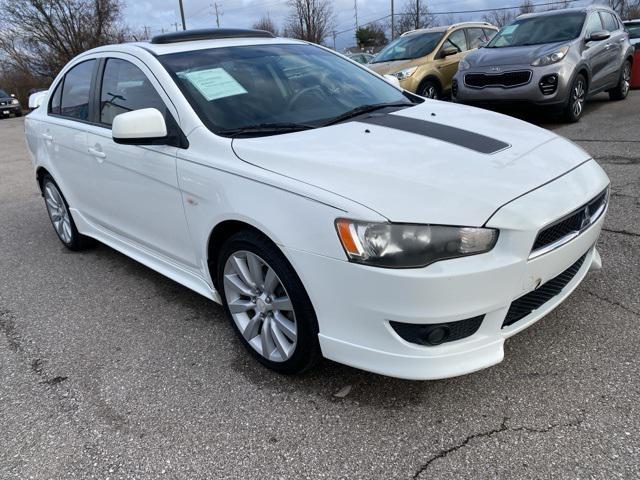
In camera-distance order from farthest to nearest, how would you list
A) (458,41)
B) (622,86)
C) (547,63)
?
(458,41)
(622,86)
(547,63)

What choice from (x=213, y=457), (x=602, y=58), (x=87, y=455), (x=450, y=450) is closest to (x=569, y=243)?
(x=450, y=450)

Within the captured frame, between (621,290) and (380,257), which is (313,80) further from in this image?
(621,290)

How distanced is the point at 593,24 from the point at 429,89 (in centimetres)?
282

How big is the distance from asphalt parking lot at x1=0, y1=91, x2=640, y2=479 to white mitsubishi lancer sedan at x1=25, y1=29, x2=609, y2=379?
0.95 feet

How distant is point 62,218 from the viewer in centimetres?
480

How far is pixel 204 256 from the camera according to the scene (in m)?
2.90

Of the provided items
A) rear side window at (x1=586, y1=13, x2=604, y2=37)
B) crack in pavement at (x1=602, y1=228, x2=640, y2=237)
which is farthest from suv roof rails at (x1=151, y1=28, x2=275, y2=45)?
rear side window at (x1=586, y1=13, x2=604, y2=37)

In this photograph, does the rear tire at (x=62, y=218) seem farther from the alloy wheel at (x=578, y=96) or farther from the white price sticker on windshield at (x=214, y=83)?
the alloy wheel at (x=578, y=96)

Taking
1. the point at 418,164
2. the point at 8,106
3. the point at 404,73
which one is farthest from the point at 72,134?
the point at 8,106

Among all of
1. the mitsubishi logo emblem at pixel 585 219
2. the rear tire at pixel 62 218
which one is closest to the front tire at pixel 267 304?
the mitsubishi logo emblem at pixel 585 219

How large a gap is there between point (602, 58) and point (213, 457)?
925cm

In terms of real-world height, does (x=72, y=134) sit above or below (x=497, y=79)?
above

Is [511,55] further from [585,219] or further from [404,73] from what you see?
[585,219]

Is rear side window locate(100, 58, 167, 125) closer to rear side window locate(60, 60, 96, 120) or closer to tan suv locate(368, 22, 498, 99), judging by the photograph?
rear side window locate(60, 60, 96, 120)
